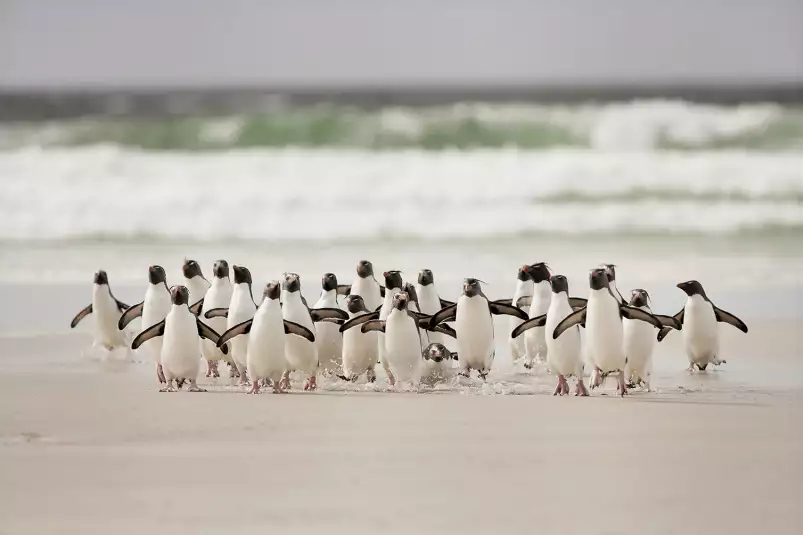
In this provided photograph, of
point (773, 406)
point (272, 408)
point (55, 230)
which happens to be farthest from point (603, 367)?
point (55, 230)

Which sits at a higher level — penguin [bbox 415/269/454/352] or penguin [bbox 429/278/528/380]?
penguin [bbox 415/269/454/352]

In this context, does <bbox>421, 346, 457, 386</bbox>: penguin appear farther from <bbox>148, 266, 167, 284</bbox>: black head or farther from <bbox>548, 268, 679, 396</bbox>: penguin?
<bbox>148, 266, 167, 284</bbox>: black head

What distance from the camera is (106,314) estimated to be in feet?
21.2

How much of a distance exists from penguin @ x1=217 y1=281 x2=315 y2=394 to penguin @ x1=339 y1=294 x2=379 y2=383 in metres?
0.25

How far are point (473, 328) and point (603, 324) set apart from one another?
0.67m

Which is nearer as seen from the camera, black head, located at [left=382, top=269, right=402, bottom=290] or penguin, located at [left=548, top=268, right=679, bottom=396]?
penguin, located at [left=548, top=268, right=679, bottom=396]

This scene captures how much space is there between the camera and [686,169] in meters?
14.7

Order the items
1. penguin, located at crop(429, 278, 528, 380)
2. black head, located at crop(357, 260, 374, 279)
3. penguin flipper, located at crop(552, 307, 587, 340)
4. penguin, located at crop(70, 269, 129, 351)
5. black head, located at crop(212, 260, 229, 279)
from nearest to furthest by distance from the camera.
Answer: penguin flipper, located at crop(552, 307, 587, 340) → penguin, located at crop(429, 278, 528, 380) → black head, located at crop(212, 260, 229, 279) → black head, located at crop(357, 260, 374, 279) → penguin, located at crop(70, 269, 129, 351)

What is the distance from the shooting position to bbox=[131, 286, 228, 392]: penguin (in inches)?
213

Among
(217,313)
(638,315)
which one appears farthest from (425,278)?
(638,315)

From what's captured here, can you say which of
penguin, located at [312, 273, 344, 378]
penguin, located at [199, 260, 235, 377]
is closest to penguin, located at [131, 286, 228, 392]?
penguin, located at [199, 260, 235, 377]

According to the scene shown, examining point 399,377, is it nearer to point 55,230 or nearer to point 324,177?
point 55,230

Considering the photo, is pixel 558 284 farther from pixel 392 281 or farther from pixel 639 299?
pixel 392 281

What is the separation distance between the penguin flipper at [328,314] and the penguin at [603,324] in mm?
1006
